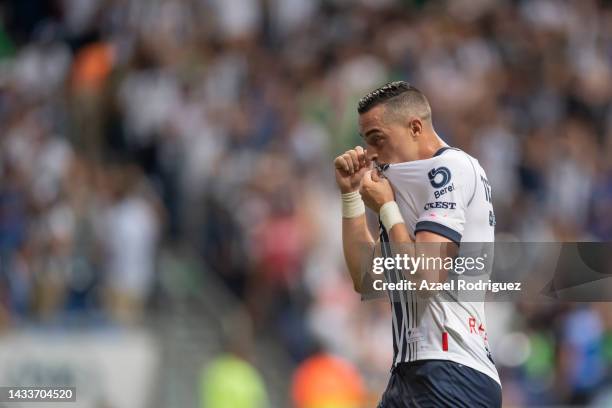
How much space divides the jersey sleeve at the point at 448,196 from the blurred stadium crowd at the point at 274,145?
6.83 meters

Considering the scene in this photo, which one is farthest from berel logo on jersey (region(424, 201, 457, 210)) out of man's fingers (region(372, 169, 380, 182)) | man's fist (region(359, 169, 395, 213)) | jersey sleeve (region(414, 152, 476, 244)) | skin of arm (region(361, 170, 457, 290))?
man's fingers (region(372, 169, 380, 182))

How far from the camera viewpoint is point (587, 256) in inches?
364

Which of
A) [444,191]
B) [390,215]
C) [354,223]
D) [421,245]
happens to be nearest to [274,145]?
[354,223]

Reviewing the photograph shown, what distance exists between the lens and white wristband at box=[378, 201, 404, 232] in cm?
620

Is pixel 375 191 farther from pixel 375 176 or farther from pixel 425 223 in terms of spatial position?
pixel 425 223

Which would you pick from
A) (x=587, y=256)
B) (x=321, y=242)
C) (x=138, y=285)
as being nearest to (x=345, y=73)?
(x=321, y=242)

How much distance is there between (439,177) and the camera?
20.2 ft

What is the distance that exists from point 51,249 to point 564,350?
19.3ft

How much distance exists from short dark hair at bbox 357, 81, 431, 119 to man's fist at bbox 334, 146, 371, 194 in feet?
0.79

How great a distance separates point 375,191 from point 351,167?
0.32 m

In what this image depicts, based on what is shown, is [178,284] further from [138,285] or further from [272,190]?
[272,190]

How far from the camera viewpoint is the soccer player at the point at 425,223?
6.12m

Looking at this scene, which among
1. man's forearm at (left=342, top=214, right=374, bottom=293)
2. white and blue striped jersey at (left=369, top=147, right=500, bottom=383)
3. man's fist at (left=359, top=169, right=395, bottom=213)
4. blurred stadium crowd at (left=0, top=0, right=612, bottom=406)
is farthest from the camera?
blurred stadium crowd at (left=0, top=0, right=612, bottom=406)

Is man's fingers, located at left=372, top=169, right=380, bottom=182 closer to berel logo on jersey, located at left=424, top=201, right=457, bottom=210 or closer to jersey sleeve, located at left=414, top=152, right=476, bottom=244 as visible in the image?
jersey sleeve, located at left=414, top=152, right=476, bottom=244
